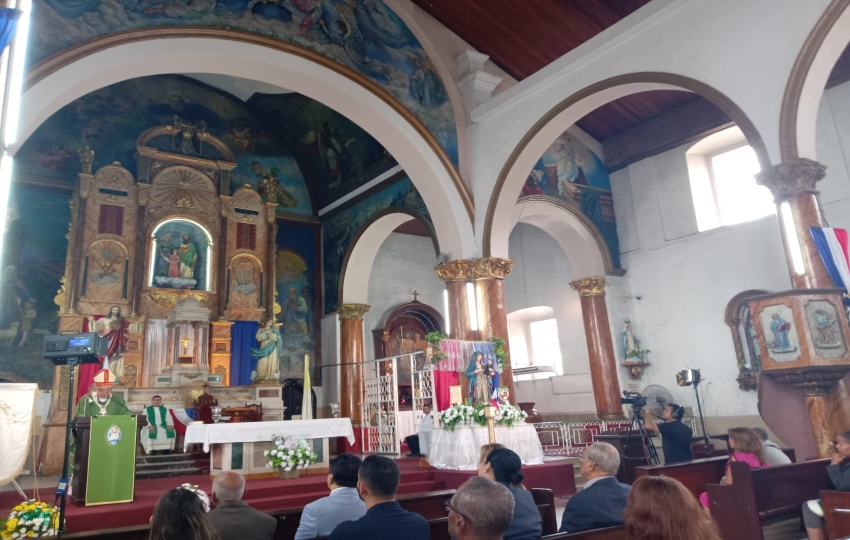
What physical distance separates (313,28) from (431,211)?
379cm

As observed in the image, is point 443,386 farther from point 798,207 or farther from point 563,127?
point 798,207

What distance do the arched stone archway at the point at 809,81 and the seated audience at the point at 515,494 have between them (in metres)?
5.80

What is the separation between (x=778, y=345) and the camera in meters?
6.68

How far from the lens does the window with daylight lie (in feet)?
41.9

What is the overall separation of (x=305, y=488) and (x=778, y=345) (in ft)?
18.5

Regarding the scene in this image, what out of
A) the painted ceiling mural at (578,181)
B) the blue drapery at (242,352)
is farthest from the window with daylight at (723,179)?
the blue drapery at (242,352)

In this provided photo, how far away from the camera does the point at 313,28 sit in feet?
33.3

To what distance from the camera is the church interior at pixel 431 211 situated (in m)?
7.71

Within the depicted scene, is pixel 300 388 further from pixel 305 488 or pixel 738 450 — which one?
pixel 738 450

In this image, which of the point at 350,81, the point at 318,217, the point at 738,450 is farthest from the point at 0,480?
the point at 318,217

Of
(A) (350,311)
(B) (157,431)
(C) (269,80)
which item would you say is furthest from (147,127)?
(B) (157,431)

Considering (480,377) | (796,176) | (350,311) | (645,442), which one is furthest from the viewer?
(350,311)

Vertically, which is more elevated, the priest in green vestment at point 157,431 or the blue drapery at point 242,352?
the blue drapery at point 242,352

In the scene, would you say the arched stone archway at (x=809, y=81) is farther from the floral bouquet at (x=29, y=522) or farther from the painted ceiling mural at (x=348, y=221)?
the floral bouquet at (x=29, y=522)
